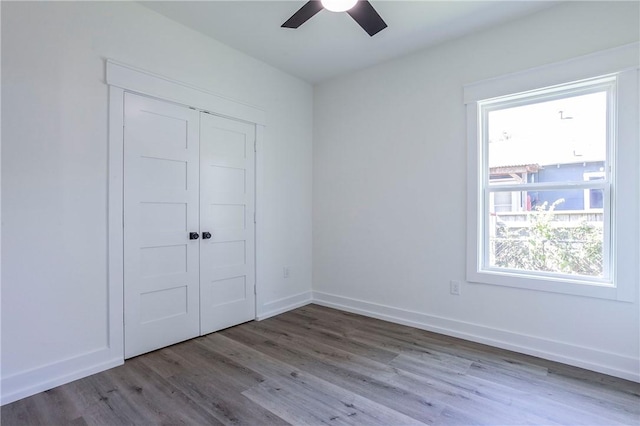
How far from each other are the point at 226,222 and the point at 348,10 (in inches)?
85.9

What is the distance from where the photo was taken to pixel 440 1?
98.7 inches

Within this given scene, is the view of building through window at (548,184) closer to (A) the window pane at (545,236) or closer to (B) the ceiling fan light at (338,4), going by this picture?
Result: (A) the window pane at (545,236)

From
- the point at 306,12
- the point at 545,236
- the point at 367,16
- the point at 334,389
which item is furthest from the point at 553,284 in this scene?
the point at 306,12

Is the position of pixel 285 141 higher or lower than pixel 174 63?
lower

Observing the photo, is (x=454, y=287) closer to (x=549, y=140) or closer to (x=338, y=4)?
(x=549, y=140)

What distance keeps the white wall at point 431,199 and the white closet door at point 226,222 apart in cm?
105

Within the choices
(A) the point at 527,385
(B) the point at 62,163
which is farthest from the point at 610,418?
(B) the point at 62,163

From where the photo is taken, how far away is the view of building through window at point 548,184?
8.24 feet

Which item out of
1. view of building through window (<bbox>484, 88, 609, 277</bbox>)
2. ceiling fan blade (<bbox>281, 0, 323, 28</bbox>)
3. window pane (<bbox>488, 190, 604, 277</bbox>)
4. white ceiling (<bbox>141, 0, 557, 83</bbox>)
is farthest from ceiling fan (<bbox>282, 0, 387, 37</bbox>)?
window pane (<bbox>488, 190, 604, 277</bbox>)

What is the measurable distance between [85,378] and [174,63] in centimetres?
260

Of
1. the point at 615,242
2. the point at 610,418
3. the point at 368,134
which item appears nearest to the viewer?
the point at 610,418

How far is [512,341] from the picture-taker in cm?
274

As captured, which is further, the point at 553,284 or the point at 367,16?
the point at 553,284

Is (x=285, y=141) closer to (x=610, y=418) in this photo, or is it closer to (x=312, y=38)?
(x=312, y=38)
